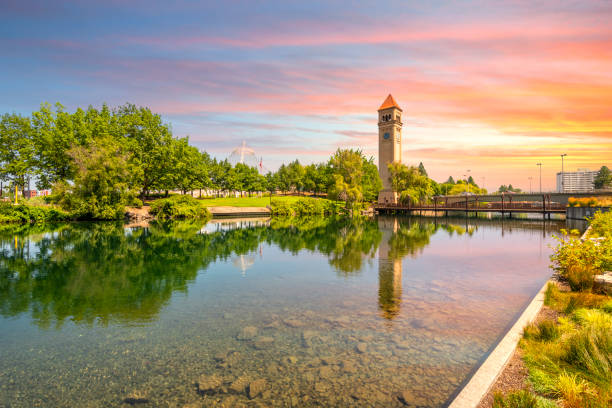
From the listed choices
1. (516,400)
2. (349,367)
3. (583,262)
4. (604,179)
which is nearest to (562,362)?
(516,400)

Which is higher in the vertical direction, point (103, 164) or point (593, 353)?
point (103, 164)

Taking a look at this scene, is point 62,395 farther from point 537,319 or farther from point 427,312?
point 537,319

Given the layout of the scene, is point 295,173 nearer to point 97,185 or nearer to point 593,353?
point 97,185

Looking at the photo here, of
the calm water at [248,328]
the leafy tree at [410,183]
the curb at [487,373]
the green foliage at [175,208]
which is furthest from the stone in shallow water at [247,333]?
the leafy tree at [410,183]

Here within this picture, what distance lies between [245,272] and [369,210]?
65416 millimetres

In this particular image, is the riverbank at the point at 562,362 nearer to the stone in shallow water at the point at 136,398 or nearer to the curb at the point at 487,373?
the curb at the point at 487,373

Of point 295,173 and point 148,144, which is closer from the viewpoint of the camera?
point 148,144

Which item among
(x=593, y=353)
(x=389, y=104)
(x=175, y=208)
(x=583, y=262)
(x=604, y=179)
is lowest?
(x=593, y=353)

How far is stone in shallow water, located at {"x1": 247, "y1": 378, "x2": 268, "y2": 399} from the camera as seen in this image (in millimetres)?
6363

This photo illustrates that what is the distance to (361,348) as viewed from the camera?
8227 mm

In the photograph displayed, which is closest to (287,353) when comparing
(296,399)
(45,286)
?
(296,399)

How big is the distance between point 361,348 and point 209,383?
3.60 metres

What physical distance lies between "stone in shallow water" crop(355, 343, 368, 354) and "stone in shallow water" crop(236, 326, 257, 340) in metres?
2.74

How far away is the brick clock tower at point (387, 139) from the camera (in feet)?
324
